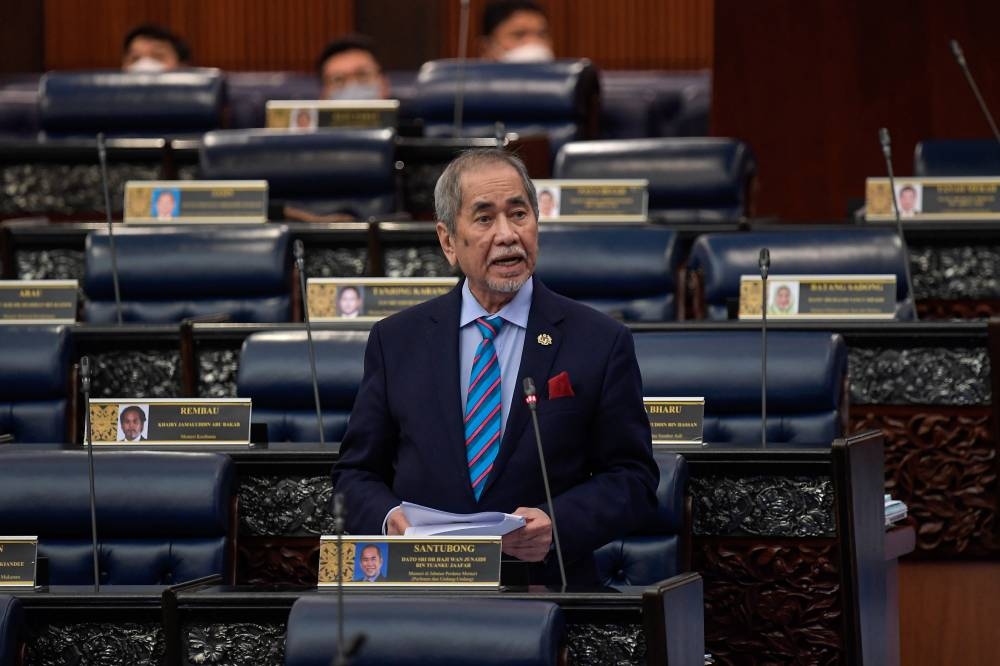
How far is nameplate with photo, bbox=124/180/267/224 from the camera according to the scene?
4641 mm

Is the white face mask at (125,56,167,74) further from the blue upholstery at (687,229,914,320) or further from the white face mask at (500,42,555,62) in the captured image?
the blue upholstery at (687,229,914,320)

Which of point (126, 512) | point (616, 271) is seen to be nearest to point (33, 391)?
point (126, 512)

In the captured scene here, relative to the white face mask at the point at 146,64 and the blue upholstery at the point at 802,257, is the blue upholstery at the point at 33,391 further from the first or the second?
the white face mask at the point at 146,64

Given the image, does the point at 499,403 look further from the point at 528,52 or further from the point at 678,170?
the point at 528,52

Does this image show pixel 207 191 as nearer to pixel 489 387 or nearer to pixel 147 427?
pixel 147 427

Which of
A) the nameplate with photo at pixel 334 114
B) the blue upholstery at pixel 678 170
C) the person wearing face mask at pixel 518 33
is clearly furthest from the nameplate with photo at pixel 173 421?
the person wearing face mask at pixel 518 33

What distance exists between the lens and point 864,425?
3627mm

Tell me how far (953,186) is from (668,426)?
1.63m

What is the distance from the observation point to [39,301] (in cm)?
404

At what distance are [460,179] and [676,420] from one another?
2.24ft

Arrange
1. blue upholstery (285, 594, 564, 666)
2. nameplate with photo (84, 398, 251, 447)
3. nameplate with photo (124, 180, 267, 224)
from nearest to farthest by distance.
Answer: blue upholstery (285, 594, 564, 666) → nameplate with photo (84, 398, 251, 447) → nameplate with photo (124, 180, 267, 224)

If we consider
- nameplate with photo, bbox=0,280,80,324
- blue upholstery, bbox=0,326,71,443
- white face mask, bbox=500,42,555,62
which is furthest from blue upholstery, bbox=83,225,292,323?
white face mask, bbox=500,42,555,62

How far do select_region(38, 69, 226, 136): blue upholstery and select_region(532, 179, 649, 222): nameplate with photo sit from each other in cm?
163

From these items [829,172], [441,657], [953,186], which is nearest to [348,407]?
[441,657]
